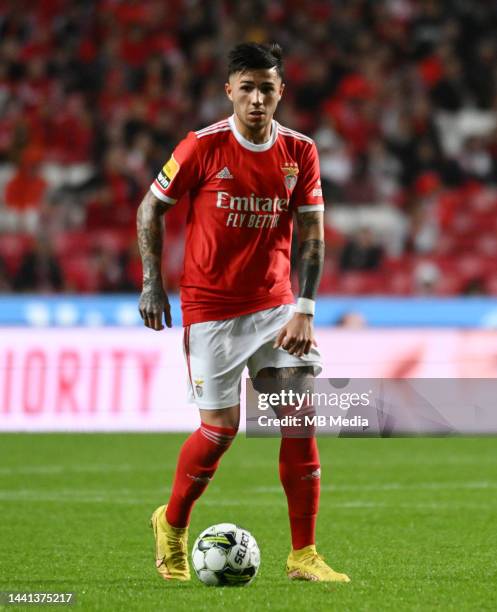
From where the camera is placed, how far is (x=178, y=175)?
207 inches

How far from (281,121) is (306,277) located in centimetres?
1125

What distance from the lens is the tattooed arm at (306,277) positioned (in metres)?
5.20

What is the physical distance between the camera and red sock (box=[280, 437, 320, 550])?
532cm

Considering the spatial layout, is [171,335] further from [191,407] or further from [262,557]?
[262,557]

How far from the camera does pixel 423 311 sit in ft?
44.0

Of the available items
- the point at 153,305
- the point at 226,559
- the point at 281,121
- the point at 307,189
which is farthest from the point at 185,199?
the point at 226,559

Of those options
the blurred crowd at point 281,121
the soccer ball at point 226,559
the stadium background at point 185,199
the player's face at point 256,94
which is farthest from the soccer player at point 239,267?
the blurred crowd at point 281,121

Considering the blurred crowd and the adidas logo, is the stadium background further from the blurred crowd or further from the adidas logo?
the adidas logo

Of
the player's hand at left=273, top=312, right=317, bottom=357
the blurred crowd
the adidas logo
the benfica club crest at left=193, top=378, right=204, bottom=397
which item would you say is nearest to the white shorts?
the benfica club crest at left=193, top=378, right=204, bottom=397

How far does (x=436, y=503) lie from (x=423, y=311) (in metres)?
5.53

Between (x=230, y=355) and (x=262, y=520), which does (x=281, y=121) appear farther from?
(x=230, y=355)

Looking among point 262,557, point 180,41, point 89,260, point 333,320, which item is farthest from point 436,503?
point 180,41

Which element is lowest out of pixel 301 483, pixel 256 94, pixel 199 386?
pixel 301 483

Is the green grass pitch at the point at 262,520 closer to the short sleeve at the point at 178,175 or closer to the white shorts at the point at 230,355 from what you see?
the white shorts at the point at 230,355
